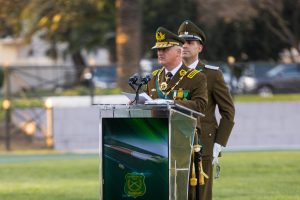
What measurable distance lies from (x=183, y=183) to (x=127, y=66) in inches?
757

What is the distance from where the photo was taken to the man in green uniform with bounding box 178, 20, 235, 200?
780 cm

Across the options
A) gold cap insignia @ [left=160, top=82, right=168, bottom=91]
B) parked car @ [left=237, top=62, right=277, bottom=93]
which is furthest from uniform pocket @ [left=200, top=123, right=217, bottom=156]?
parked car @ [left=237, top=62, right=277, bottom=93]

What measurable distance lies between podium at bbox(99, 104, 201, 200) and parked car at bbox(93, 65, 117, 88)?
62.2 feet

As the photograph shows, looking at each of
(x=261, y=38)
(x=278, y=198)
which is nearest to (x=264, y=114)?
(x=278, y=198)

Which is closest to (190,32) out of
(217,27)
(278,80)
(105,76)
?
(105,76)

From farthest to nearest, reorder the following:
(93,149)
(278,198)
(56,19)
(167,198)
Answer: (56,19) → (93,149) → (278,198) → (167,198)

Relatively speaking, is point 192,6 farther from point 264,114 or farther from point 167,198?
point 167,198

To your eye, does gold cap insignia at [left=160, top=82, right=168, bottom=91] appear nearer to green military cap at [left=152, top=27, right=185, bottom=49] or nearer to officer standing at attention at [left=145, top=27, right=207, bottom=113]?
officer standing at attention at [left=145, top=27, right=207, bottom=113]

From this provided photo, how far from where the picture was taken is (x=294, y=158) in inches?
722

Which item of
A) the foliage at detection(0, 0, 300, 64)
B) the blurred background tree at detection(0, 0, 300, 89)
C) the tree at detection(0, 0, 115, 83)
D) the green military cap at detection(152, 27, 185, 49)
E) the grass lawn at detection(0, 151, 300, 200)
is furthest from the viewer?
the foliage at detection(0, 0, 300, 64)

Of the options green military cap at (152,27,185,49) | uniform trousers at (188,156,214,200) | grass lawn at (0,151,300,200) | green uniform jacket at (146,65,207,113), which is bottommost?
grass lawn at (0,151,300,200)

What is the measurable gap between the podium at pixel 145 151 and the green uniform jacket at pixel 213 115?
1.06m

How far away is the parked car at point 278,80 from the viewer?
2700 centimetres

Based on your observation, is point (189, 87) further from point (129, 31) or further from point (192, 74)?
point (129, 31)
